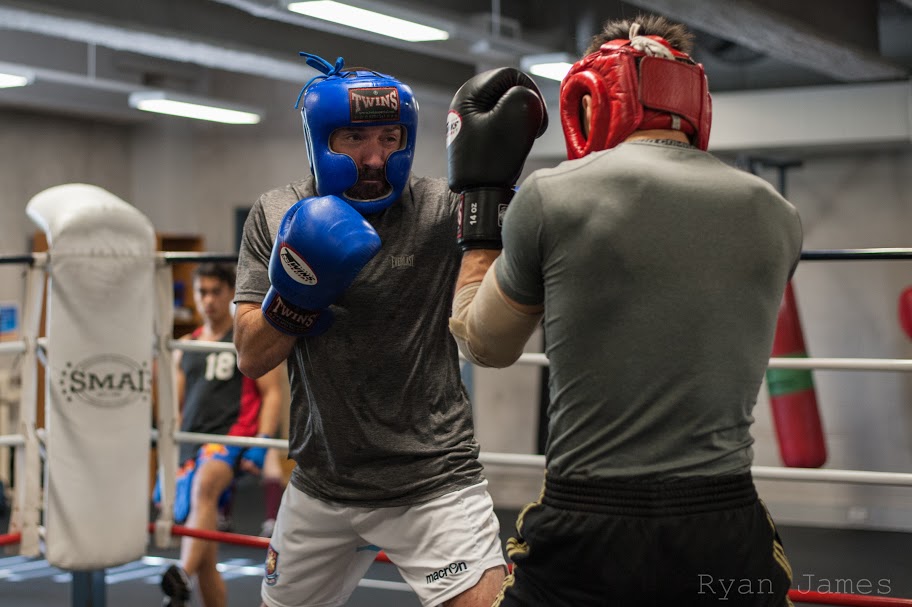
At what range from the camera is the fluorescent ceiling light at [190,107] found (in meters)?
6.77

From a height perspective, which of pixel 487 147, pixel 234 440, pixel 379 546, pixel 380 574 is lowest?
pixel 380 574

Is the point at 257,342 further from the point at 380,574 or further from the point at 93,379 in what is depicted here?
the point at 380,574

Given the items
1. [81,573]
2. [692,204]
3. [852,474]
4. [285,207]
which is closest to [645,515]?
[692,204]

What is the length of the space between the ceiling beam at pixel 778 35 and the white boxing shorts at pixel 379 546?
10.3 feet

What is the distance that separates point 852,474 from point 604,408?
1.15 m

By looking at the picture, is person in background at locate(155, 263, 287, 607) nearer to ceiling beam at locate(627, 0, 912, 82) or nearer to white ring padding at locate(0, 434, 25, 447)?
white ring padding at locate(0, 434, 25, 447)

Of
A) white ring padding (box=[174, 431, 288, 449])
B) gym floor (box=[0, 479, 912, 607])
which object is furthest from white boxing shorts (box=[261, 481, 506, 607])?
gym floor (box=[0, 479, 912, 607])

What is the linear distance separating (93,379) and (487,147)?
169cm

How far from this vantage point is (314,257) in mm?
1717

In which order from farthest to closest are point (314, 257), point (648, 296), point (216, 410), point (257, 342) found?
point (216, 410)
point (257, 342)
point (314, 257)
point (648, 296)

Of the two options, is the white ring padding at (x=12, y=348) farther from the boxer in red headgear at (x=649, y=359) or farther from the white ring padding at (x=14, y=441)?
the boxer in red headgear at (x=649, y=359)

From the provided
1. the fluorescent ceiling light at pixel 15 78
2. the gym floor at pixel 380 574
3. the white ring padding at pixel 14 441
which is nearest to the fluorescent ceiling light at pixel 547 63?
the gym floor at pixel 380 574

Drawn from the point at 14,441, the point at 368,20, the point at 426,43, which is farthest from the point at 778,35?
the point at 14,441

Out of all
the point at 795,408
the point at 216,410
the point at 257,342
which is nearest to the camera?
the point at 257,342
